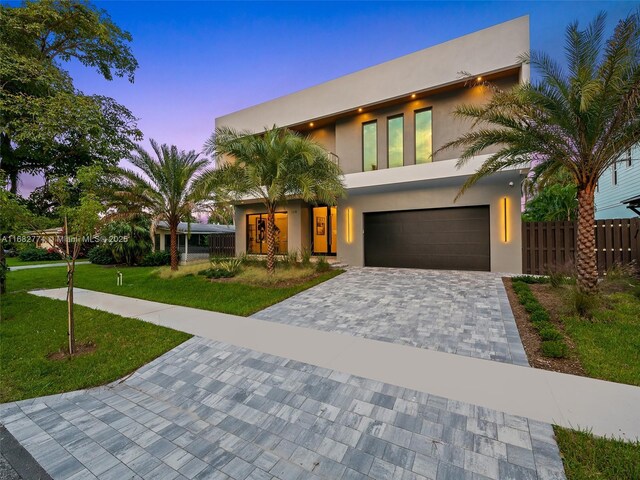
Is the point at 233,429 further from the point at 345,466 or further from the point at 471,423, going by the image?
the point at 471,423

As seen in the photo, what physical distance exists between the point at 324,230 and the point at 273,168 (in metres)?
6.60

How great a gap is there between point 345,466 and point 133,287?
10694 millimetres

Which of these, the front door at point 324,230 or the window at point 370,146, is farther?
the front door at point 324,230

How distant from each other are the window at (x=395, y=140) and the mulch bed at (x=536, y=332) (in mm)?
7176

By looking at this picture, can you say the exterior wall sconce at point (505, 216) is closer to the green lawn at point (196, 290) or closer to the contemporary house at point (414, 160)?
the contemporary house at point (414, 160)

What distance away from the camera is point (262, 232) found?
58.2 feet

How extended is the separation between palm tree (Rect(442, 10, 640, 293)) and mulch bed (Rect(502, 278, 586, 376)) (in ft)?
2.83

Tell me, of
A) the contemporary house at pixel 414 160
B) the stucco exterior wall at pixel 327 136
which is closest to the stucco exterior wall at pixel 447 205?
the contemporary house at pixel 414 160

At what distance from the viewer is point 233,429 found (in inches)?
111

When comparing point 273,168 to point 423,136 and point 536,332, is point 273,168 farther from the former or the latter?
point 536,332

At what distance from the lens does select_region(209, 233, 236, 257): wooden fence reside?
741 inches

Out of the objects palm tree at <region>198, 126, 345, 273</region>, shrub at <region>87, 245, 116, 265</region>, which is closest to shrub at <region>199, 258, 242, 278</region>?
palm tree at <region>198, 126, 345, 273</region>

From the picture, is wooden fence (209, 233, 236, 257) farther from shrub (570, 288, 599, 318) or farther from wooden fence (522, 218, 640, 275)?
shrub (570, 288, 599, 318)

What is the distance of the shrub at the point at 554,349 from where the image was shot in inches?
157
